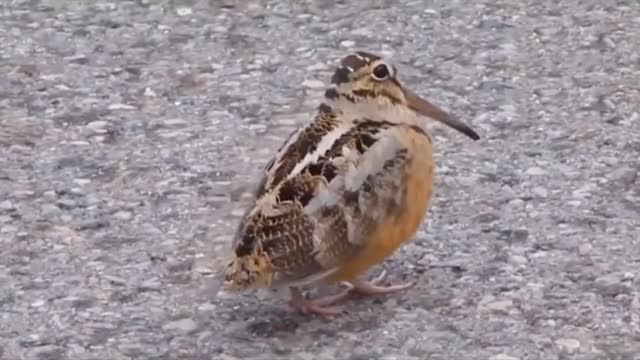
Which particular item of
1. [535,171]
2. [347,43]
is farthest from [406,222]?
[347,43]

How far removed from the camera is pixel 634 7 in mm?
7699

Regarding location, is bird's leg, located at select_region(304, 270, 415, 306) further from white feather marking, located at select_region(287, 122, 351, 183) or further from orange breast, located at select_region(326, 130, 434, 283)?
white feather marking, located at select_region(287, 122, 351, 183)

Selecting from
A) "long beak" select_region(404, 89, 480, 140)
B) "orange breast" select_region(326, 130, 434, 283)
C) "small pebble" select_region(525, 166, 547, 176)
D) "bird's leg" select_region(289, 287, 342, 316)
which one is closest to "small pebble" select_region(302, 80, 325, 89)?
"small pebble" select_region(525, 166, 547, 176)

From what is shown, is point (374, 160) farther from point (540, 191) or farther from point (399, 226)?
point (540, 191)

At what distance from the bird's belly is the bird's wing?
3 centimetres

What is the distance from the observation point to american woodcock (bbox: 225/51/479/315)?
4.98 metres

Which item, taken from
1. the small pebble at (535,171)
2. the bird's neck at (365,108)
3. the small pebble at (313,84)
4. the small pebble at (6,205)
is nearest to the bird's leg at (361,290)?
the bird's neck at (365,108)

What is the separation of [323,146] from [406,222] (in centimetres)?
36

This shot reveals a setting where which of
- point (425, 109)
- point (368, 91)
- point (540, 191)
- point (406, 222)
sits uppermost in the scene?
point (368, 91)

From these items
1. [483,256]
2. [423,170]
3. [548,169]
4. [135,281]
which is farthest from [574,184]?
[135,281]

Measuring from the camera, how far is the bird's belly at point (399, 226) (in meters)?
5.09

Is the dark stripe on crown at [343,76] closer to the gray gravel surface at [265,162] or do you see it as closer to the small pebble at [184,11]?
the gray gravel surface at [265,162]

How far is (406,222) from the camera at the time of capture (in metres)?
5.15

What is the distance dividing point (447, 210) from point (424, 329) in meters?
0.88
